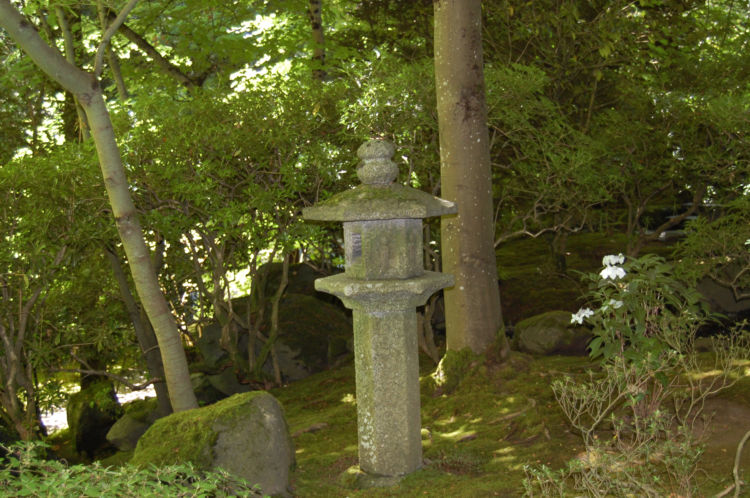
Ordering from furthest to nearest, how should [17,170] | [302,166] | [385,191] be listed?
[302,166]
[17,170]
[385,191]

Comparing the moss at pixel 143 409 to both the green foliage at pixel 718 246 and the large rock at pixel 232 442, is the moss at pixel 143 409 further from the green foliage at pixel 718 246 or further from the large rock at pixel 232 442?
the green foliage at pixel 718 246

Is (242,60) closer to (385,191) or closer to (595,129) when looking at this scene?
(595,129)

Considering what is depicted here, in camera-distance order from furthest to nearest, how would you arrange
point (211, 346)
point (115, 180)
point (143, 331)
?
point (211, 346) → point (143, 331) → point (115, 180)

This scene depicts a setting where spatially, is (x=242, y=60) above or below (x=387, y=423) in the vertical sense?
above

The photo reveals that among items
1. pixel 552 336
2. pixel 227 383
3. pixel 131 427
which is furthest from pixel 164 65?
pixel 552 336

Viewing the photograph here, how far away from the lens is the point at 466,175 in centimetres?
874

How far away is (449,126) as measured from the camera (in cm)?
873

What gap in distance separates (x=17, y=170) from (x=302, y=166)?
12.5 ft

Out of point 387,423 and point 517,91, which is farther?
point 517,91

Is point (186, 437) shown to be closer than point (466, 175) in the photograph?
Yes

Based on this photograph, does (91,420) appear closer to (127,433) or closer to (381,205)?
(127,433)

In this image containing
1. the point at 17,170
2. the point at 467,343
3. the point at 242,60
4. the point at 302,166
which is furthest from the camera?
the point at 242,60

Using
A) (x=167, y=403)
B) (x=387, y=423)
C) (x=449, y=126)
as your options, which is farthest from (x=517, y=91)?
(x=167, y=403)

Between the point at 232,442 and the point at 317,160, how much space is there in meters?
4.92
